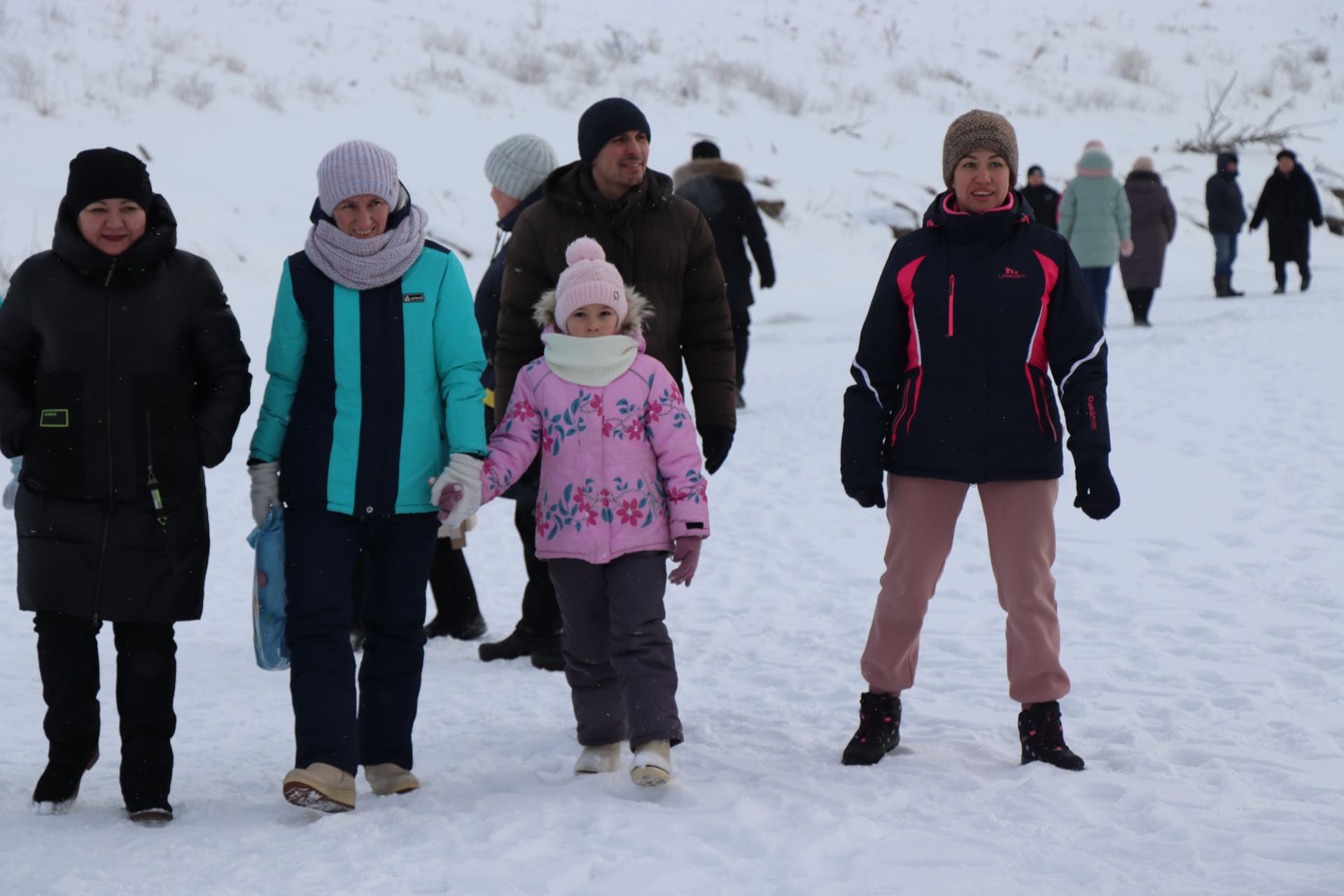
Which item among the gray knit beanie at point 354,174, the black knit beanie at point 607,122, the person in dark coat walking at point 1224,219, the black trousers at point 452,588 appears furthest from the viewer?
the person in dark coat walking at point 1224,219

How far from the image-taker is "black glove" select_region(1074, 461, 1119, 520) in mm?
4023

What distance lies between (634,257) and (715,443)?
637 millimetres

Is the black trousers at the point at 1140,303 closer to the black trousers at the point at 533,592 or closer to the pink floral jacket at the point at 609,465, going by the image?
the black trousers at the point at 533,592

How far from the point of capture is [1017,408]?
409 cm

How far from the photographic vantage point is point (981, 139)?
4.14 m

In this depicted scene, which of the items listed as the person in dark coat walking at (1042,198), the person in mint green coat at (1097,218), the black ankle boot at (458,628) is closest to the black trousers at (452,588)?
the black ankle boot at (458,628)

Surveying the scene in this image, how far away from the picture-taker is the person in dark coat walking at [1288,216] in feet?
54.3

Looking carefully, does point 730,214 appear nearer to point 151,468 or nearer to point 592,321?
point 592,321

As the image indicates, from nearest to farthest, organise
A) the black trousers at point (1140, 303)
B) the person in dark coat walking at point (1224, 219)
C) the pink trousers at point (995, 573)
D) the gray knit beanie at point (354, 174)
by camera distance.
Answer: the gray knit beanie at point (354, 174) < the pink trousers at point (995, 573) < the black trousers at point (1140, 303) < the person in dark coat walking at point (1224, 219)

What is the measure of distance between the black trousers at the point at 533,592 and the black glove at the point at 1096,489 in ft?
7.12

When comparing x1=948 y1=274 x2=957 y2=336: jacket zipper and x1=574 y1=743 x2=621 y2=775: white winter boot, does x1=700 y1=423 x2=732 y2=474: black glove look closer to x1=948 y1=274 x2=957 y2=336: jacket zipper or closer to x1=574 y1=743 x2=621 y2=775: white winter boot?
x1=948 y1=274 x2=957 y2=336: jacket zipper

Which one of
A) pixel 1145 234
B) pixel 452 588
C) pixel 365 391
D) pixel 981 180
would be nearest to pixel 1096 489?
pixel 981 180

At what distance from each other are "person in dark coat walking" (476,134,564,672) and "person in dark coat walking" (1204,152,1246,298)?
1264 cm

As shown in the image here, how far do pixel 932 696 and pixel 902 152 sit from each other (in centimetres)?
2030
